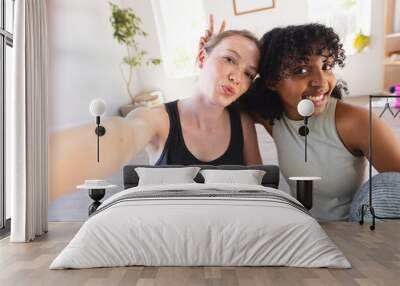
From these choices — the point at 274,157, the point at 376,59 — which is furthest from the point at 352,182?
the point at 376,59

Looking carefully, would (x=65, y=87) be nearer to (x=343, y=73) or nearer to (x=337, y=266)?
(x=343, y=73)

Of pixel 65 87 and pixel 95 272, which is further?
pixel 65 87

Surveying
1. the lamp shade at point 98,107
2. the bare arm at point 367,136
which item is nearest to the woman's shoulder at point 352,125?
the bare arm at point 367,136

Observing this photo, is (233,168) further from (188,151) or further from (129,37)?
(129,37)

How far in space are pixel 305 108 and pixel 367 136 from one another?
75 cm

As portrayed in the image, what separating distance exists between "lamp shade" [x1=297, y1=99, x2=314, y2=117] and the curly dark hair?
0.25m

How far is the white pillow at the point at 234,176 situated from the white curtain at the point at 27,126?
1.68 m

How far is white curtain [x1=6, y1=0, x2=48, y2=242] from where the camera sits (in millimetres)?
4922

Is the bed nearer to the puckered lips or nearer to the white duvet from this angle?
the white duvet

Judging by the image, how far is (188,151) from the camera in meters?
5.98

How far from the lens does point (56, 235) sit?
17.5ft

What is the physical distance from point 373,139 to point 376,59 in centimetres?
90

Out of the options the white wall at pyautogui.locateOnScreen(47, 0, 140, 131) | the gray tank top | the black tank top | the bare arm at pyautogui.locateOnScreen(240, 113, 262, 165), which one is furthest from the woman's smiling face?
the white wall at pyautogui.locateOnScreen(47, 0, 140, 131)

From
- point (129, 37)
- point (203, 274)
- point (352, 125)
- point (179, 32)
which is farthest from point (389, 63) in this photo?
point (203, 274)
